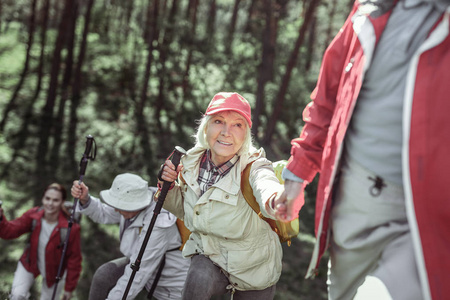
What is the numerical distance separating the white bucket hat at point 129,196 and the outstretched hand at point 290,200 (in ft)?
7.22

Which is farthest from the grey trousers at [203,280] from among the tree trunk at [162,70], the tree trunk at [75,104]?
the tree trunk at [162,70]

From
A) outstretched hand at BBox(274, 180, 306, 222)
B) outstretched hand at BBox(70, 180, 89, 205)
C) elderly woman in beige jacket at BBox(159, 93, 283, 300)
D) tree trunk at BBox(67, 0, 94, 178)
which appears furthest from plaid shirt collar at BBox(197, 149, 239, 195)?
tree trunk at BBox(67, 0, 94, 178)

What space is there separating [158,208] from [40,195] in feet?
23.1

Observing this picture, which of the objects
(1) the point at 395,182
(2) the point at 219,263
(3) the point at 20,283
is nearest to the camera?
(1) the point at 395,182

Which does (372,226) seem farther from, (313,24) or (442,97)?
(313,24)

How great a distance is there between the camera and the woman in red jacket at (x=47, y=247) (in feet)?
16.3

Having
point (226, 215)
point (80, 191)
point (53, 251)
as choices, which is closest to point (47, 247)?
point (53, 251)

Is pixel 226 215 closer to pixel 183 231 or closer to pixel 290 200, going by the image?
pixel 290 200

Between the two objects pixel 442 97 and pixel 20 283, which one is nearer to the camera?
pixel 442 97

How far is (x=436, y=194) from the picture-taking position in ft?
5.63

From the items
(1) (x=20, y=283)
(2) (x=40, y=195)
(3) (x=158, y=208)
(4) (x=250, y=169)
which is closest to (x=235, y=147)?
(4) (x=250, y=169)

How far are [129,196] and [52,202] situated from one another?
1.33m

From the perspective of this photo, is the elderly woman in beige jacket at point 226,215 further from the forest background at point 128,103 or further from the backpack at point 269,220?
the forest background at point 128,103

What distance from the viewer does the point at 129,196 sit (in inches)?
167
